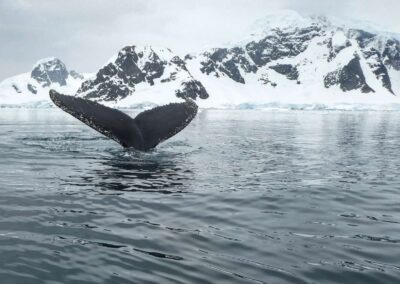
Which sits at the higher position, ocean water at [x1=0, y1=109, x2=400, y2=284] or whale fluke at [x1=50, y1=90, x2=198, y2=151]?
whale fluke at [x1=50, y1=90, x2=198, y2=151]

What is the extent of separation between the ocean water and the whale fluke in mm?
686

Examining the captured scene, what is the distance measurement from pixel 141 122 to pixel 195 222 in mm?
5422

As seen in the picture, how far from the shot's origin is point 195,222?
253 inches

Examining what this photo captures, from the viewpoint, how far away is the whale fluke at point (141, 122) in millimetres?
10344

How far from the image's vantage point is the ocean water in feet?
15.1

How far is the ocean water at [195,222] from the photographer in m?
4.61

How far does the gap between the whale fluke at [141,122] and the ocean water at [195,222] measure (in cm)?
69

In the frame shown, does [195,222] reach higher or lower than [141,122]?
lower

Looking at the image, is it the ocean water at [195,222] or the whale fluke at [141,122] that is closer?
the ocean water at [195,222]

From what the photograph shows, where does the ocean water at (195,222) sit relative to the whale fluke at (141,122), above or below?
below

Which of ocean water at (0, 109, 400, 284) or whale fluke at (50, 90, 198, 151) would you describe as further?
whale fluke at (50, 90, 198, 151)

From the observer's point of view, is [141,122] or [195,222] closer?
[195,222]

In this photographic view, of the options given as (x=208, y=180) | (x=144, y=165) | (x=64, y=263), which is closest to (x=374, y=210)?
(x=208, y=180)

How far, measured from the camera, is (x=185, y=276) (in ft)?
14.6
